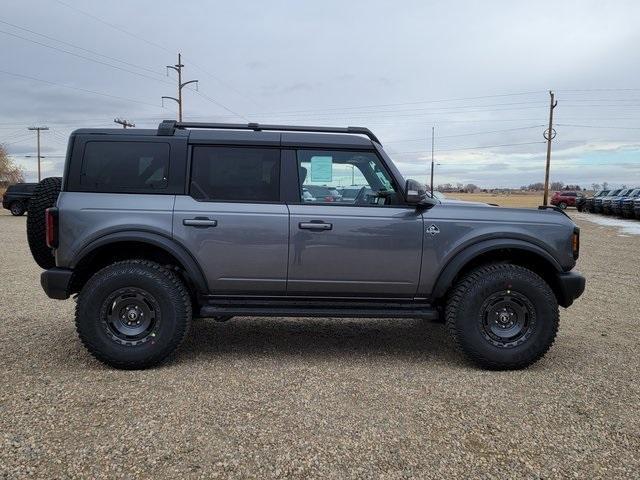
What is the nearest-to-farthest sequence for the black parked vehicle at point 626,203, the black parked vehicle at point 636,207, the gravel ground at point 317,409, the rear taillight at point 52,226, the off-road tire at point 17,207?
the gravel ground at point 317,409 < the rear taillight at point 52,226 < the black parked vehicle at point 636,207 < the off-road tire at point 17,207 < the black parked vehicle at point 626,203

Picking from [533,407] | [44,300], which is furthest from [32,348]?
[533,407]

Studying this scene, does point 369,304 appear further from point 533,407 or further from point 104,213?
point 104,213

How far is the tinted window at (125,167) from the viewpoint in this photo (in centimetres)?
421

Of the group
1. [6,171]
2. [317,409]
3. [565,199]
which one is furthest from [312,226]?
[6,171]

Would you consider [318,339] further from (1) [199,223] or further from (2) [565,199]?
(2) [565,199]

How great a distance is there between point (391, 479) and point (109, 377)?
2404 millimetres

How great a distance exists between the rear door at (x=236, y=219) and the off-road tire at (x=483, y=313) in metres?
1.51

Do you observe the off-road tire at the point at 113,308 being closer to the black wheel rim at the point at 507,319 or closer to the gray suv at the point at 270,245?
the gray suv at the point at 270,245

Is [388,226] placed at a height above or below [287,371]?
above

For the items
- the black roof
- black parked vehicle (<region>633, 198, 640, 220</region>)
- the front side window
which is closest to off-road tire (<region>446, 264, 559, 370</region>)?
the front side window

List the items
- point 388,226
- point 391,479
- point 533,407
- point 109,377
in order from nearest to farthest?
point 391,479, point 533,407, point 109,377, point 388,226

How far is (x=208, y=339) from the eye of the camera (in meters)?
5.04

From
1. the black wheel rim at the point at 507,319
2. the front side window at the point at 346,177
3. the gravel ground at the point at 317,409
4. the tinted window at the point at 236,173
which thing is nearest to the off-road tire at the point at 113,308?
the gravel ground at the point at 317,409

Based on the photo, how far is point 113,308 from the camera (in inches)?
163
